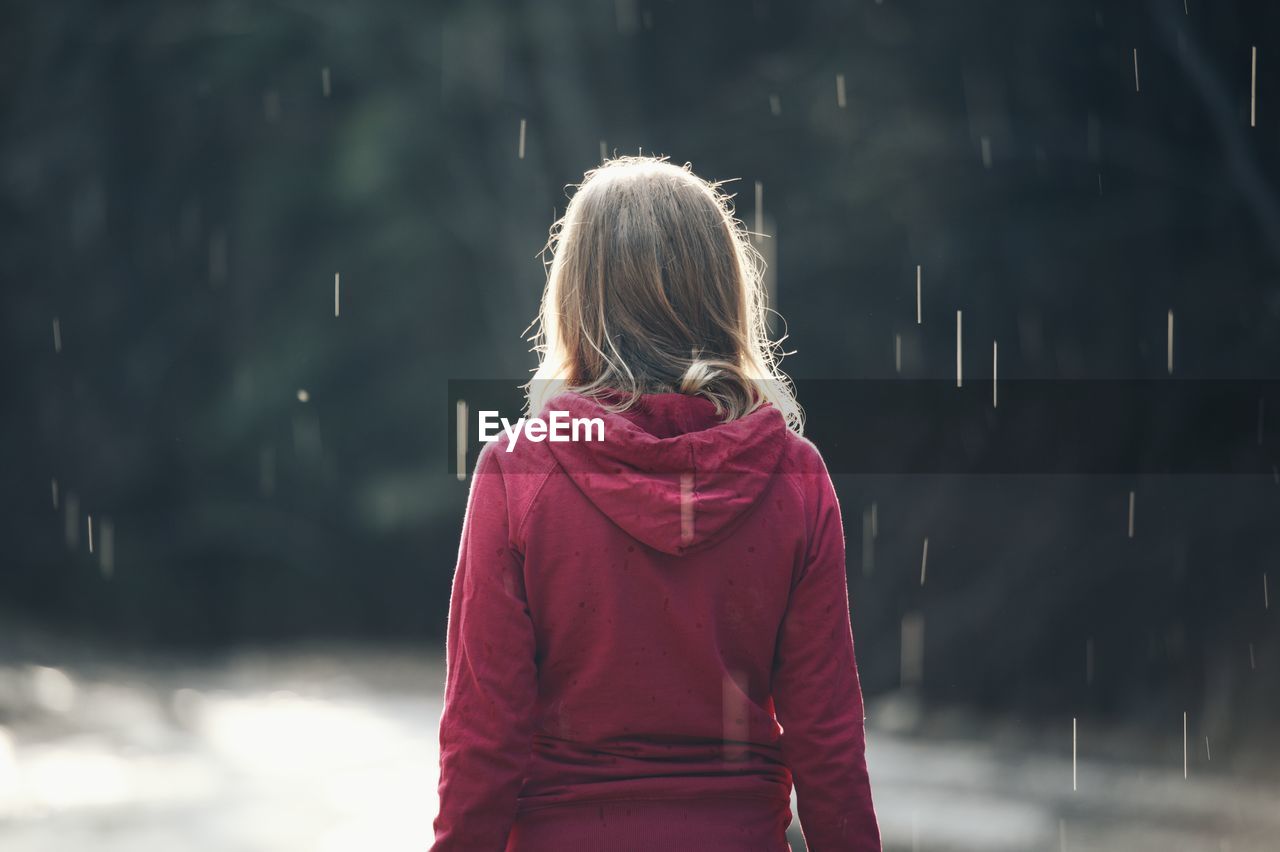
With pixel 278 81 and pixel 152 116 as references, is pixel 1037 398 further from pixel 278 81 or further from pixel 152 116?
pixel 152 116

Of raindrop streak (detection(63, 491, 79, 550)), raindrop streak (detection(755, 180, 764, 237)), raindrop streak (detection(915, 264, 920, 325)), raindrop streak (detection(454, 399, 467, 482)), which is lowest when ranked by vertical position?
raindrop streak (detection(63, 491, 79, 550))

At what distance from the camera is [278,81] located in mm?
13500

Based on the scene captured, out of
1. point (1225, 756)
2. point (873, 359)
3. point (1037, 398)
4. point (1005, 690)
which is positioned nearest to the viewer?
point (1225, 756)

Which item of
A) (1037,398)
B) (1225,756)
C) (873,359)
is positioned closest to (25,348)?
(873,359)

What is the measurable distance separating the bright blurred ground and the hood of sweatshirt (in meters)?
4.15

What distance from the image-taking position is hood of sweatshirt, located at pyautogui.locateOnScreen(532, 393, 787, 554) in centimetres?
172

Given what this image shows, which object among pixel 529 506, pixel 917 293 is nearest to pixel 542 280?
pixel 917 293

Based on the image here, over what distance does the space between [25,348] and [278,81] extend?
3.76 meters

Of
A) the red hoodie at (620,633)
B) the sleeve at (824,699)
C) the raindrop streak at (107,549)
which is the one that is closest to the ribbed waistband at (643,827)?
the red hoodie at (620,633)

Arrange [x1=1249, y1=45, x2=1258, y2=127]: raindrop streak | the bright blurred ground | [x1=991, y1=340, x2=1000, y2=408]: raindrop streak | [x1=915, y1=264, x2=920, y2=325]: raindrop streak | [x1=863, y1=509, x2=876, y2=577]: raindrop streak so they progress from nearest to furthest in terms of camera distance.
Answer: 1. the bright blurred ground
2. [x1=1249, y1=45, x2=1258, y2=127]: raindrop streak
3. [x1=991, y1=340, x2=1000, y2=408]: raindrop streak
4. [x1=863, y1=509, x2=876, y2=577]: raindrop streak
5. [x1=915, y1=264, x2=920, y2=325]: raindrop streak

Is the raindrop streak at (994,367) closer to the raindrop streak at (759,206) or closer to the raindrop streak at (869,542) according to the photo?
the raindrop streak at (869,542)

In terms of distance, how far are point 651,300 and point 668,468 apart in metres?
0.24

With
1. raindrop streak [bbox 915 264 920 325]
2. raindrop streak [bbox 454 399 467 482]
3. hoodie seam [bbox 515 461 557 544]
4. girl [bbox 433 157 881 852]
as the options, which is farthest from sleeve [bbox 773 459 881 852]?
raindrop streak [bbox 454 399 467 482]

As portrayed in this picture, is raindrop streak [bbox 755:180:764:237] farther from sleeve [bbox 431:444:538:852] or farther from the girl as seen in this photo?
sleeve [bbox 431:444:538:852]
